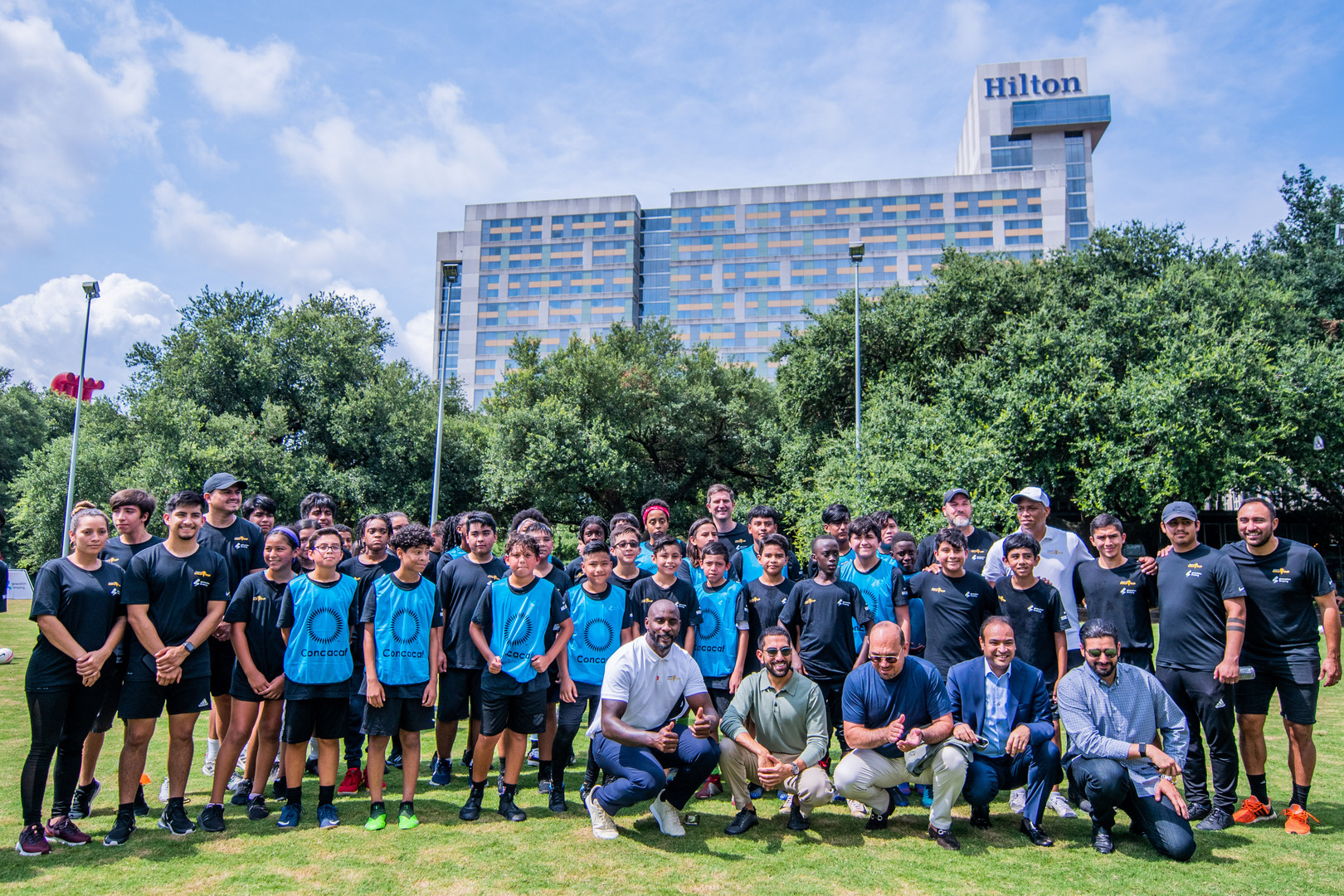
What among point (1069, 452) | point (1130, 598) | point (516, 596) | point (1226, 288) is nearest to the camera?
point (516, 596)

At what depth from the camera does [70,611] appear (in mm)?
4902

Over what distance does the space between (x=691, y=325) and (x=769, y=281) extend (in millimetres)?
9106

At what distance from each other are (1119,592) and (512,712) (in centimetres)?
454

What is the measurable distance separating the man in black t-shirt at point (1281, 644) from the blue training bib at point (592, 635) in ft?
14.5

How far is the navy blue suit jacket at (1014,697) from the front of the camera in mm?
5363

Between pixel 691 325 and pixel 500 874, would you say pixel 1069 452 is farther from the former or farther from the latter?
pixel 691 325

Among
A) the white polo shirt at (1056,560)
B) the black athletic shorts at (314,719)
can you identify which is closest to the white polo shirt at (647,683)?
the black athletic shorts at (314,719)

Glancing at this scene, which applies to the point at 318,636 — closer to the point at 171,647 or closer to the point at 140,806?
the point at 171,647

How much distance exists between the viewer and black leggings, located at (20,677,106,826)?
477cm

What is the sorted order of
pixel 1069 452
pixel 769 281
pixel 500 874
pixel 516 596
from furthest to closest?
pixel 769 281
pixel 1069 452
pixel 516 596
pixel 500 874

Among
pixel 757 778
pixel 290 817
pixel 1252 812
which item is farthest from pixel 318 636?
pixel 1252 812

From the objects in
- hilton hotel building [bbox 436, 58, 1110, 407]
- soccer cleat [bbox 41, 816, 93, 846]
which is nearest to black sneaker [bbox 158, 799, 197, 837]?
soccer cleat [bbox 41, 816, 93, 846]

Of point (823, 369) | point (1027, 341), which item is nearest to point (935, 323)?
point (823, 369)

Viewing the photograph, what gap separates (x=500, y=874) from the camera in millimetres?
4469
